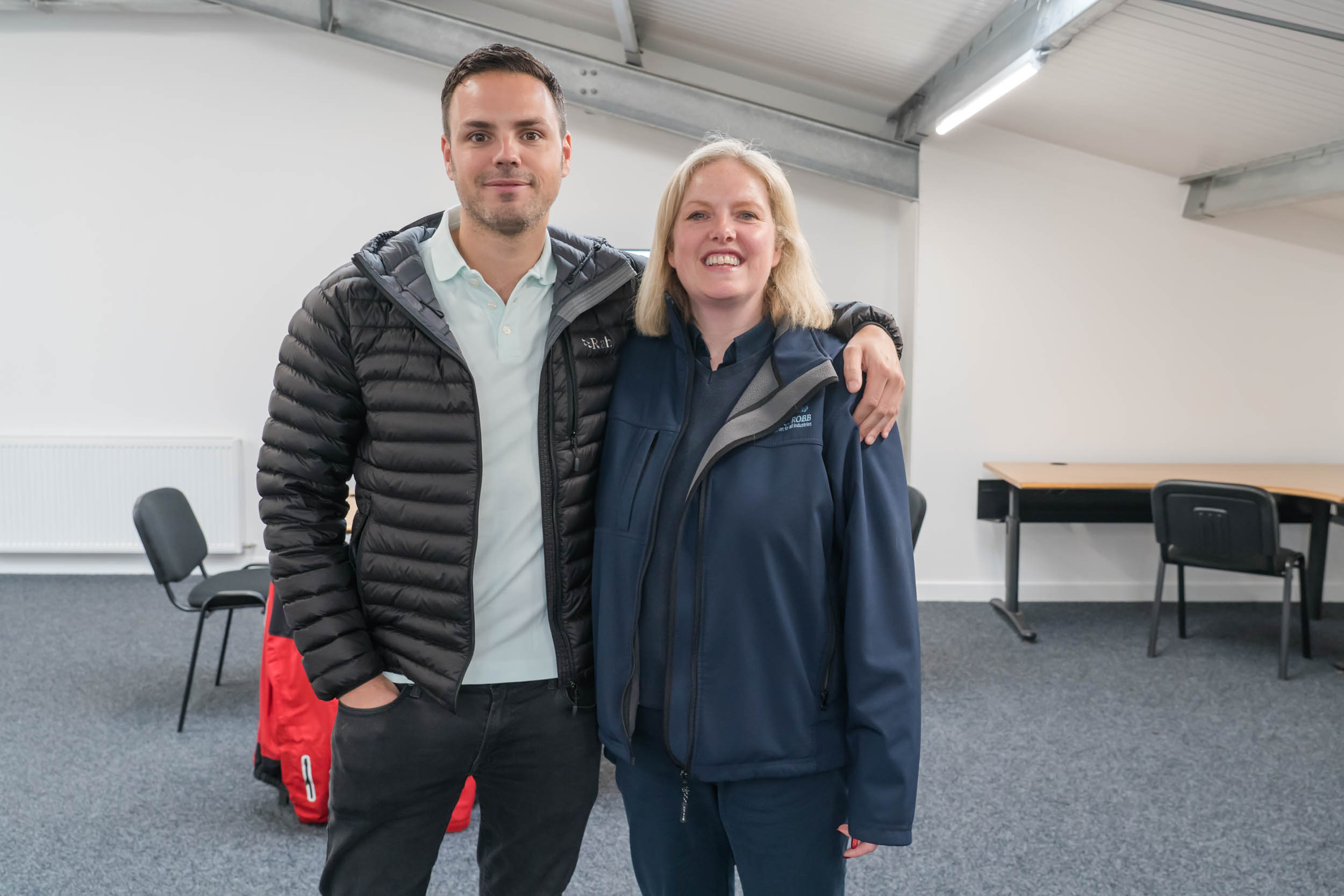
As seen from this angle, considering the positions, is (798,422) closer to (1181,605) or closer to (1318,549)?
(1181,605)

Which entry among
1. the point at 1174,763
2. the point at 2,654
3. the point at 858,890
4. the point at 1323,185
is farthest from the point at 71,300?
the point at 1323,185

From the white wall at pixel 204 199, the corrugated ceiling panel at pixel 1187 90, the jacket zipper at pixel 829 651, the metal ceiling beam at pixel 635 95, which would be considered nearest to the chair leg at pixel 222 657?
the white wall at pixel 204 199

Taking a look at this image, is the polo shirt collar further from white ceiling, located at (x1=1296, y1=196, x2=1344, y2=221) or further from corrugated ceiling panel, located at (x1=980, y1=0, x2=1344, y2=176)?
white ceiling, located at (x1=1296, y1=196, x2=1344, y2=221)

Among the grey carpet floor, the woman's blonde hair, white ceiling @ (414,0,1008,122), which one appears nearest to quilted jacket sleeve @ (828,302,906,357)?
the woman's blonde hair

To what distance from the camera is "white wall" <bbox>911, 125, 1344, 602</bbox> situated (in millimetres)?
4734

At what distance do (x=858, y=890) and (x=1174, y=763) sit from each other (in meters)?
1.42

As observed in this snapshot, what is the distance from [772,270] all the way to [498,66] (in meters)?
0.53

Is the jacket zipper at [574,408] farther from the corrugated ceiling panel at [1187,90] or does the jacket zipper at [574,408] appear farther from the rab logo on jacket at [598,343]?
the corrugated ceiling panel at [1187,90]

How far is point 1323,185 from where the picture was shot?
3822mm

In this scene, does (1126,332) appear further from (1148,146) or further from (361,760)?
(361,760)

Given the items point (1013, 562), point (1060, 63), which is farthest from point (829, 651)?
point (1013, 562)

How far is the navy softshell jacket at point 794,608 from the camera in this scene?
1242mm

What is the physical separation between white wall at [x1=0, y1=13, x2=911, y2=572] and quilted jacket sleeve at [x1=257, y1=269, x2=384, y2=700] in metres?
3.72

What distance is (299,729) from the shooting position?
2.47m
